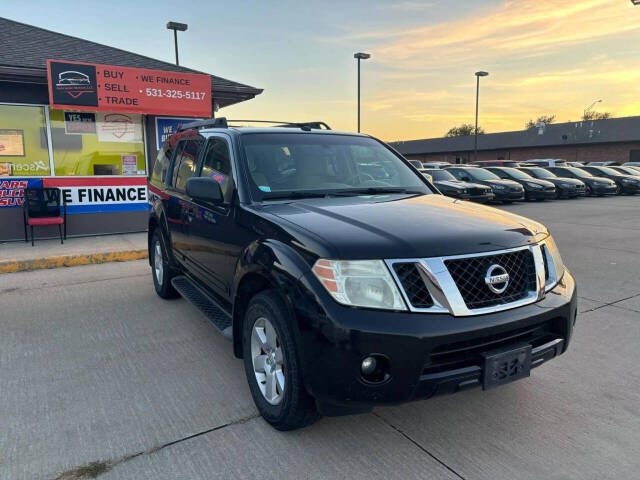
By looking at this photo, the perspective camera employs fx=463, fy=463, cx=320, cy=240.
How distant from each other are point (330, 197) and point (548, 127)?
194 ft

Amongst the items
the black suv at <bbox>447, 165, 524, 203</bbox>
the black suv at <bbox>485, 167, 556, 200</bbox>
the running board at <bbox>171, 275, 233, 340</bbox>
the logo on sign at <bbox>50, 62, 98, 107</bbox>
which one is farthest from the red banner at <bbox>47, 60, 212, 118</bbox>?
the black suv at <bbox>485, 167, 556, 200</bbox>

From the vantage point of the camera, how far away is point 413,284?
2.29 m

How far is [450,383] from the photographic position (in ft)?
7.39

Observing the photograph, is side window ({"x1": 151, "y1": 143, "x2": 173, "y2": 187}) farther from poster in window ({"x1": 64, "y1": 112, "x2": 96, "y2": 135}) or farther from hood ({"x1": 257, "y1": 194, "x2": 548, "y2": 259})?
poster in window ({"x1": 64, "y1": 112, "x2": 96, "y2": 135})

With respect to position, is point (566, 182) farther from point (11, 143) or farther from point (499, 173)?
point (11, 143)

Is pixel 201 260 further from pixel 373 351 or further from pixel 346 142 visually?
pixel 373 351

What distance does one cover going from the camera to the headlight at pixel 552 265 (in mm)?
2727

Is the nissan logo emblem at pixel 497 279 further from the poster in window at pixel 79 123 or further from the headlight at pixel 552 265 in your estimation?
the poster in window at pixel 79 123

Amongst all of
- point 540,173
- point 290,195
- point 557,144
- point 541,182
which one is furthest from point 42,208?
point 557,144

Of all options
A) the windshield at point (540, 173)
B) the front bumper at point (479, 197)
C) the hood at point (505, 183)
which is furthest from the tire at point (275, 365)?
the windshield at point (540, 173)

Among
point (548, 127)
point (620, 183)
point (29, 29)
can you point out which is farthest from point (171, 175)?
point (548, 127)

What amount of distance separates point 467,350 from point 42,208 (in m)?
8.74

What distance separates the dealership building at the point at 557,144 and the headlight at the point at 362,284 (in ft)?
145

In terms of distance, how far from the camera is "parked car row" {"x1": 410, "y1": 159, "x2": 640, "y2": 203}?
16375 mm
